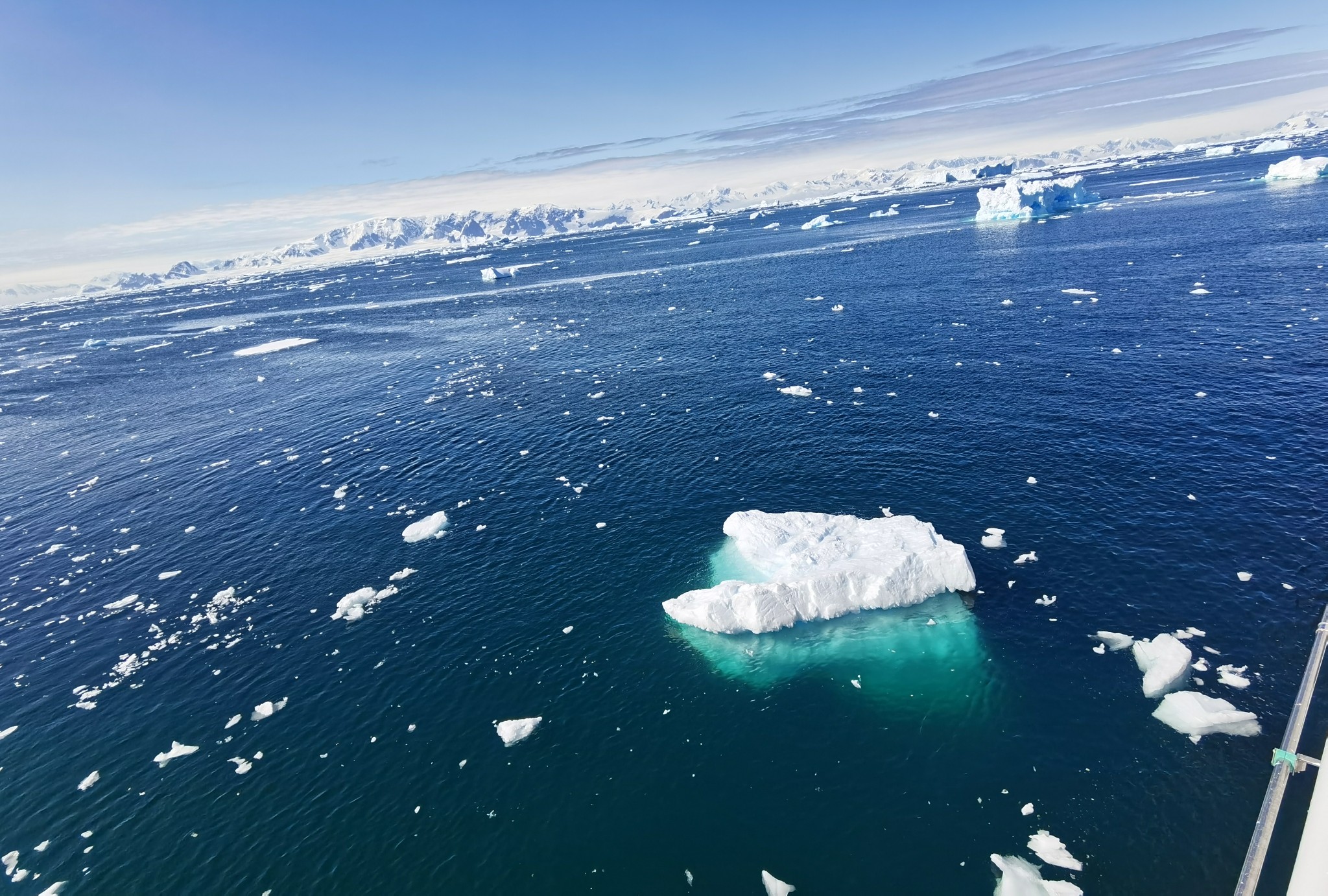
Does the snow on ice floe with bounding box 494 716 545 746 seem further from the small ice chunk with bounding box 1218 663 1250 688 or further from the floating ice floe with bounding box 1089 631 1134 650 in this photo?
the small ice chunk with bounding box 1218 663 1250 688

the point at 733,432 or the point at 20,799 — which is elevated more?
the point at 733,432

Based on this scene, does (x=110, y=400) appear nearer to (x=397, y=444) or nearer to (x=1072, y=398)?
(x=397, y=444)

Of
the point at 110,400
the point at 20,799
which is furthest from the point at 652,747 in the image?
the point at 110,400

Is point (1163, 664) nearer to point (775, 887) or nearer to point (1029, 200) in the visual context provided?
point (775, 887)

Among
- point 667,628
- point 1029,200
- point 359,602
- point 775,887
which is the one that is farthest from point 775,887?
point 1029,200

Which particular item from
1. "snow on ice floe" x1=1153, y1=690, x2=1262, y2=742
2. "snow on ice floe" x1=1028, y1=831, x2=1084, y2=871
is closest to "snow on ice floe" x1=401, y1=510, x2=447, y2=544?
"snow on ice floe" x1=1028, y1=831, x2=1084, y2=871

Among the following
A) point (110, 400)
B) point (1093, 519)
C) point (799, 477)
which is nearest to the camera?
point (1093, 519)
